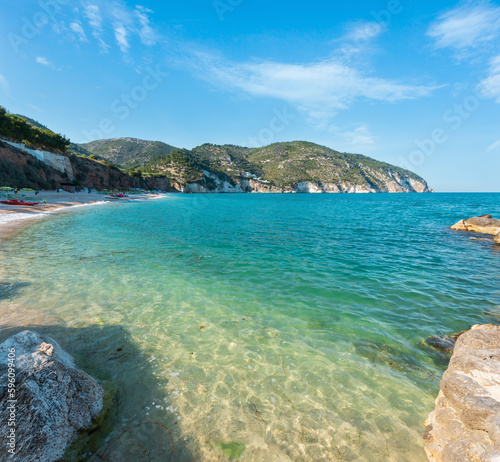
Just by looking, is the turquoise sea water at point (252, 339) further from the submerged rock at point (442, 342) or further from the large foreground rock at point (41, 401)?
the large foreground rock at point (41, 401)

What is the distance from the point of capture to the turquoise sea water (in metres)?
4.09

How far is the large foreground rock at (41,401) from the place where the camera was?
10.2ft

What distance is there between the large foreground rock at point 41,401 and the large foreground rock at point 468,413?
18.2ft

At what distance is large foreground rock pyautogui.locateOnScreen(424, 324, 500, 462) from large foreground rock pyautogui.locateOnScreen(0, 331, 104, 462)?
18.2 feet

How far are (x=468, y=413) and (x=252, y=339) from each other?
467 cm

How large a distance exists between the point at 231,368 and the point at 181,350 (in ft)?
4.90

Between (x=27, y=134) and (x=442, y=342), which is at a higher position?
(x=27, y=134)

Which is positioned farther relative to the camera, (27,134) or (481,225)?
(27,134)

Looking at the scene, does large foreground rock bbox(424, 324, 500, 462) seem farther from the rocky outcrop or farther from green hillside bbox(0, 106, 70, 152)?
green hillside bbox(0, 106, 70, 152)

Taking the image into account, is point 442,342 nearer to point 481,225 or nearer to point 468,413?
point 468,413

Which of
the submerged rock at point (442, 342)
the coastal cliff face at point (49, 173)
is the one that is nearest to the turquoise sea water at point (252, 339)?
the submerged rock at point (442, 342)

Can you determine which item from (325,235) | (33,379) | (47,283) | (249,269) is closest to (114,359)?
(33,379)

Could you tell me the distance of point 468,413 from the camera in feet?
12.0

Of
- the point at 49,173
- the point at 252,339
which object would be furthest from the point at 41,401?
the point at 49,173
